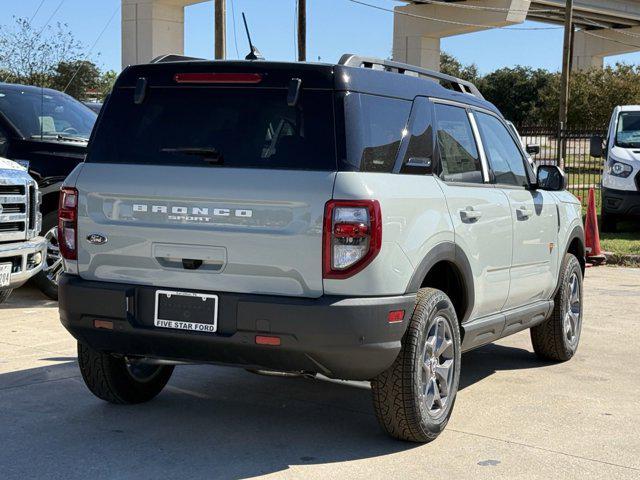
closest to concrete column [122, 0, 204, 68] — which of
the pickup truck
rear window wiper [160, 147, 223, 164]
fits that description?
the pickup truck

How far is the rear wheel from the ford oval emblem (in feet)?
15.1

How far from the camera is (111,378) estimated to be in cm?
588

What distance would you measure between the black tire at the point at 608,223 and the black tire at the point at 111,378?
43.0ft

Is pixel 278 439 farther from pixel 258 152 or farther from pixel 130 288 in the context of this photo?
pixel 258 152

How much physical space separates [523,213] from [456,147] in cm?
92

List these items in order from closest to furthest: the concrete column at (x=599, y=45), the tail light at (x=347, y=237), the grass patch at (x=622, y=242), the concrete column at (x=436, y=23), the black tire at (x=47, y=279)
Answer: the tail light at (x=347, y=237)
the black tire at (x=47, y=279)
the grass patch at (x=622, y=242)
the concrete column at (x=436, y=23)
the concrete column at (x=599, y=45)

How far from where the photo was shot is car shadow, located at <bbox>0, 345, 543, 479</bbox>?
16.3 feet

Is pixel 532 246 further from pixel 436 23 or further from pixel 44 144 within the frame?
pixel 436 23

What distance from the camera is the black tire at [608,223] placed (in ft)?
58.4

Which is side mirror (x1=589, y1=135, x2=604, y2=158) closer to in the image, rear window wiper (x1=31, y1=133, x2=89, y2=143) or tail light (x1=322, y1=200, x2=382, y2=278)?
rear window wiper (x1=31, y1=133, x2=89, y2=143)

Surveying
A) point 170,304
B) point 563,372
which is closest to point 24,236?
point 170,304

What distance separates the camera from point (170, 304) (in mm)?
5105

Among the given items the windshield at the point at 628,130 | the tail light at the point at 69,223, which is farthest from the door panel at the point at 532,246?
the windshield at the point at 628,130

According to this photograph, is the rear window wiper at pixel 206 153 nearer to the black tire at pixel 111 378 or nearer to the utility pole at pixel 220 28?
the black tire at pixel 111 378
